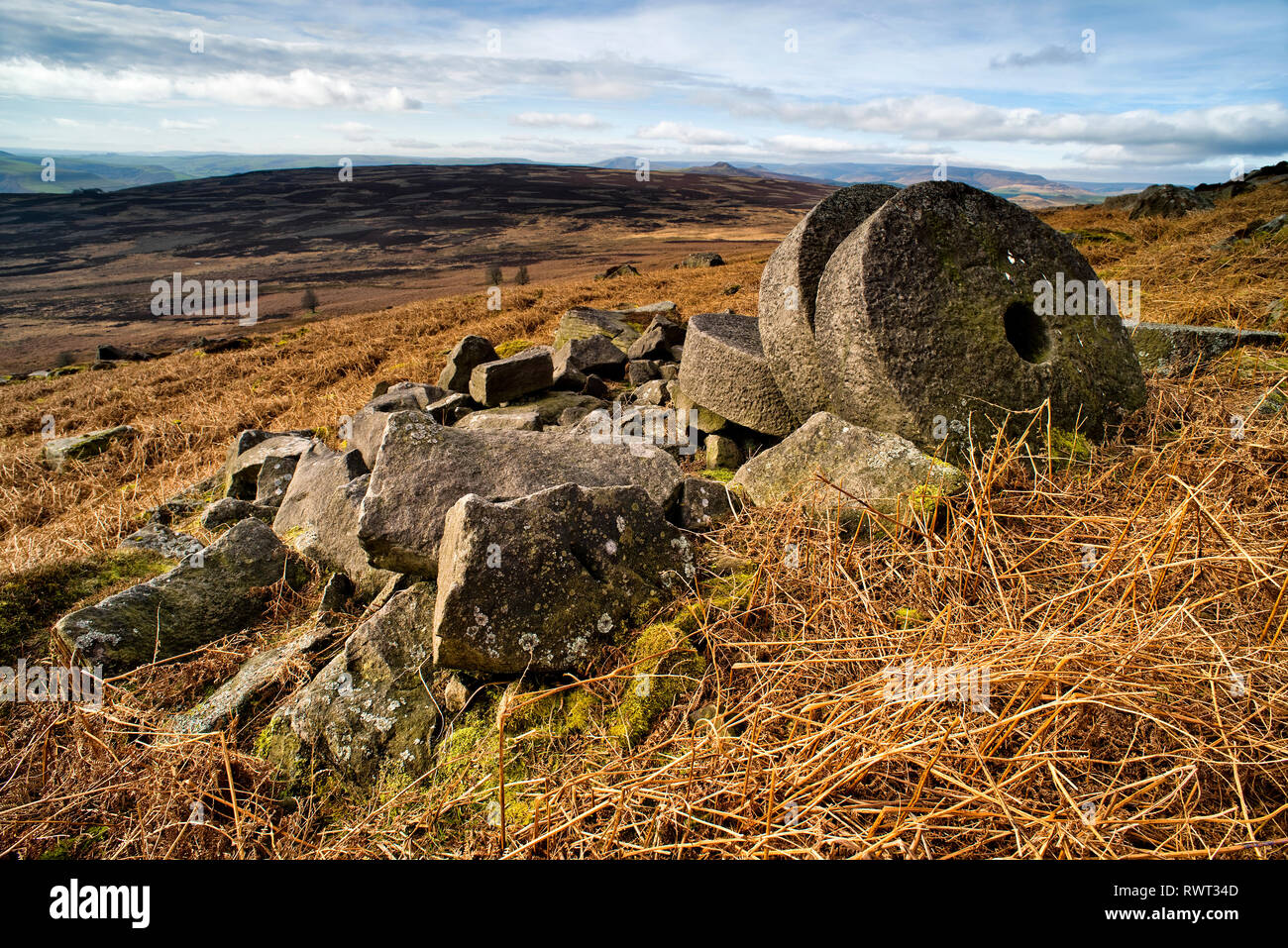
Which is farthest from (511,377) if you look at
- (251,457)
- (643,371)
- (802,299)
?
(802,299)

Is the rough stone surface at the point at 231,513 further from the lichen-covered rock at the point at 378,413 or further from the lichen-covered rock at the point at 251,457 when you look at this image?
the lichen-covered rock at the point at 378,413

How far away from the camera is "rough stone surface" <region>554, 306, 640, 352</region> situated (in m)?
9.97

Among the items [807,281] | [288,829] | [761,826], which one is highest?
A: [807,281]

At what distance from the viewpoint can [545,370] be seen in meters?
7.62

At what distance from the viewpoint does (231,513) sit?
18.5ft

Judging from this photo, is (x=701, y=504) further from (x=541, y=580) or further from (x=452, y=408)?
(x=452, y=408)

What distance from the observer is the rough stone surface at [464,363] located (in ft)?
27.8

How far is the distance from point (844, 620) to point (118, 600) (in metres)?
4.09

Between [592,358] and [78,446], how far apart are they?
8171 mm

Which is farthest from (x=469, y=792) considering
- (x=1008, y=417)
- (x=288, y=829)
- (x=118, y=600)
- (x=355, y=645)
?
(x=1008, y=417)

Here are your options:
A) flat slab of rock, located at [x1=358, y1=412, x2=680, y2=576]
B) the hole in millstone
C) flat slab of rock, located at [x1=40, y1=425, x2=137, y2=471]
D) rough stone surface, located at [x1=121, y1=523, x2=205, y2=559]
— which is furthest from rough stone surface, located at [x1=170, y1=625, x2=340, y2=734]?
flat slab of rock, located at [x1=40, y1=425, x2=137, y2=471]

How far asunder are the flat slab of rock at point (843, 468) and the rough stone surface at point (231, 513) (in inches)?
161

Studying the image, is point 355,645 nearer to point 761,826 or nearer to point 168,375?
point 761,826

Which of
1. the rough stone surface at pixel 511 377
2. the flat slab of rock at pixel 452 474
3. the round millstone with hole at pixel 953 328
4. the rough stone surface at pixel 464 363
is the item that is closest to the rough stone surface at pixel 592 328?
the rough stone surface at pixel 464 363
